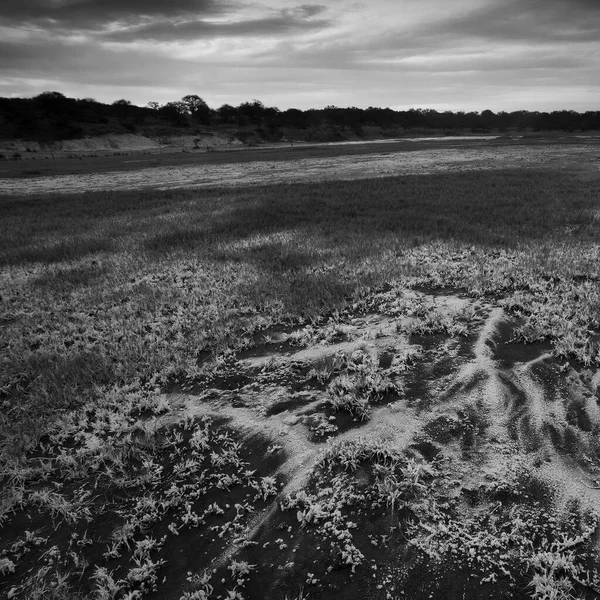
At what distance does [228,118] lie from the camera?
123 metres

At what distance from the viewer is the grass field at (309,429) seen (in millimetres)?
3385

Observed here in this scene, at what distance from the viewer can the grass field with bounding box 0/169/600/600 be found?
3.38 metres

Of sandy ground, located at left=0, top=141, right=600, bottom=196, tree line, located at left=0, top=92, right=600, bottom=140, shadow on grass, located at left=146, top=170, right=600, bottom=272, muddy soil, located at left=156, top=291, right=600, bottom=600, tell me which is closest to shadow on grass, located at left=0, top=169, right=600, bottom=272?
shadow on grass, located at left=146, top=170, right=600, bottom=272

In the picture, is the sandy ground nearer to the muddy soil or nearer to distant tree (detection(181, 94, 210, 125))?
the muddy soil

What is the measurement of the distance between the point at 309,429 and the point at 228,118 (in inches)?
5180

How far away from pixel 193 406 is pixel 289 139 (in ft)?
371

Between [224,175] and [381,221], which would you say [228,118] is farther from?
[381,221]

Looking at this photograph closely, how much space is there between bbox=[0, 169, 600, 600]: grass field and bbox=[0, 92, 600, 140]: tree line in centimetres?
9107

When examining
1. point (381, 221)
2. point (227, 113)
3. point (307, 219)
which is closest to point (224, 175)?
point (307, 219)

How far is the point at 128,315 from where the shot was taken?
8648 mm

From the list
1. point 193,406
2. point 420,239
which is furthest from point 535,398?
point 420,239

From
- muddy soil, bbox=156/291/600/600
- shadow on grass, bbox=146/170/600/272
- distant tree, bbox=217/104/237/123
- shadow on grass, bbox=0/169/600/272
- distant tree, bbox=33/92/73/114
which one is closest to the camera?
muddy soil, bbox=156/291/600/600

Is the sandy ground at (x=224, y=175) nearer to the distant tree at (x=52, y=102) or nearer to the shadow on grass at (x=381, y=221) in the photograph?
the shadow on grass at (x=381, y=221)

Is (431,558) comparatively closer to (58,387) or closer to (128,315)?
(58,387)
